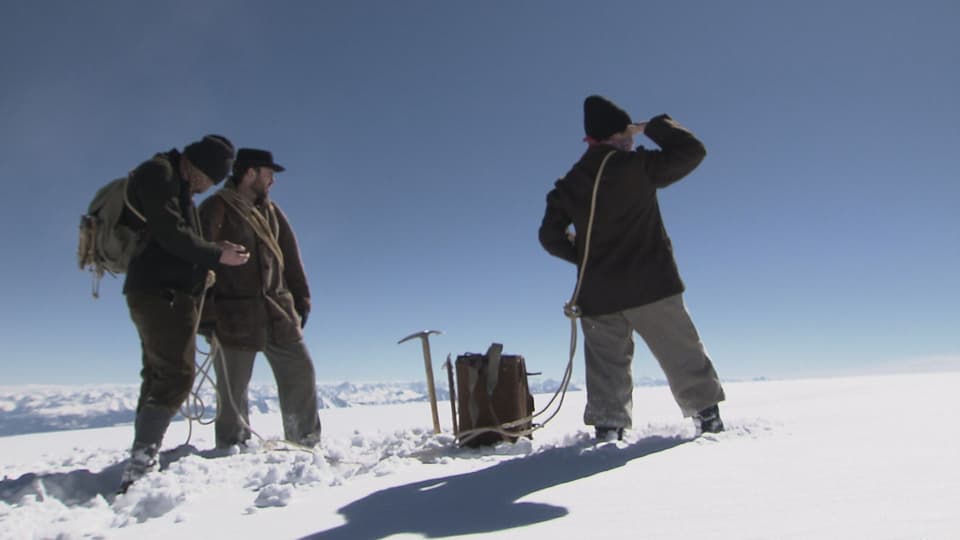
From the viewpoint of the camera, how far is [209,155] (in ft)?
12.1

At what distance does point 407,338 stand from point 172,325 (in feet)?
5.93

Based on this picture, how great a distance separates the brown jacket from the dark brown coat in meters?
2.67

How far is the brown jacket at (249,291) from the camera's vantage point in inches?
181

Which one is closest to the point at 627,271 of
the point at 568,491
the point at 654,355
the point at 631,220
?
the point at 631,220

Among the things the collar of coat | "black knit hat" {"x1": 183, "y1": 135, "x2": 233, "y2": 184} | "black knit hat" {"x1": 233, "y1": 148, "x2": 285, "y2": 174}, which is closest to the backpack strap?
"black knit hat" {"x1": 183, "y1": 135, "x2": 233, "y2": 184}

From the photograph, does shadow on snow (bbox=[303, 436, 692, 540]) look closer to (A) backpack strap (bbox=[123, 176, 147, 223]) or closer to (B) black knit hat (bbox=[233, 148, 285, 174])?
(A) backpack strap (bbox=[123, 176, 147, 223])

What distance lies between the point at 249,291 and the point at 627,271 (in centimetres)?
315

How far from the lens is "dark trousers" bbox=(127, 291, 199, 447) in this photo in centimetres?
333

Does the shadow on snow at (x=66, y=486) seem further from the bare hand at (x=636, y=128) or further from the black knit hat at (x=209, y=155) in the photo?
the bare hand at (x=636, y=128)

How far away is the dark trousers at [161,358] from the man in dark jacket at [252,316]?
1079mm

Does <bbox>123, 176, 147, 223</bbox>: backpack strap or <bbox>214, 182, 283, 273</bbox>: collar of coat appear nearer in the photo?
<bbox>123, 176, 147, 223</bbox>: backpack strap

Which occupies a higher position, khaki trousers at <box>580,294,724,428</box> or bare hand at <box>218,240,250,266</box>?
bare hand at <box>218,240,250,266</box>

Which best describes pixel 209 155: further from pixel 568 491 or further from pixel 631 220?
pixel 568 491

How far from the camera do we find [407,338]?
4.66 m
